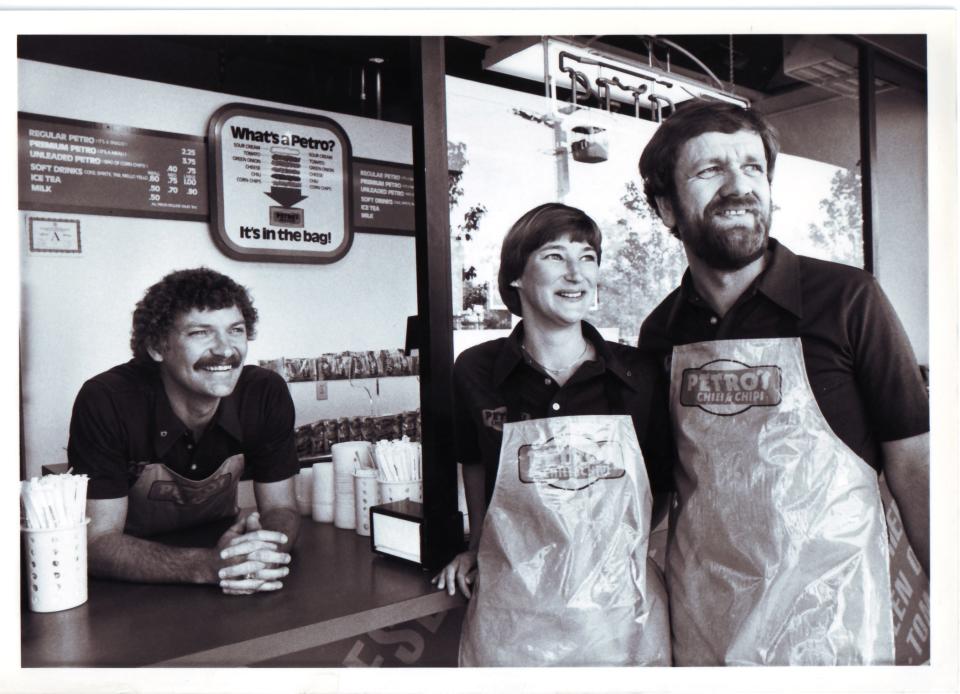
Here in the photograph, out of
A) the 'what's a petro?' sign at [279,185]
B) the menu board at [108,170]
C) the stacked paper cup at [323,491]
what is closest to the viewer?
the stacked paper cup at [323,491]

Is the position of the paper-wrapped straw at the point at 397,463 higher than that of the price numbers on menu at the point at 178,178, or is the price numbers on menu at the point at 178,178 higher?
the price numbers on menu at the point at 178,178

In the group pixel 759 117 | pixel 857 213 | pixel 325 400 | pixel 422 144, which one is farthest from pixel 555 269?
pixel 325 400

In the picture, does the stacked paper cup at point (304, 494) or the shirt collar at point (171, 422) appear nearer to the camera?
the shirt collar at point (171, 422)

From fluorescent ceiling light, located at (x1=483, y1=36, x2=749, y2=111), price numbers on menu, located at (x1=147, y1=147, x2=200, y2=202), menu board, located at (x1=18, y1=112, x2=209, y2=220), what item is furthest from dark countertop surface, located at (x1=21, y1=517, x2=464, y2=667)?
price numbers on menu, located at (x1=147, y1=147, x2=200, y2=202)

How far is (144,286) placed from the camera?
2.84 metres

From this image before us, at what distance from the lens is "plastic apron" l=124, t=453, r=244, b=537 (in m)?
1.95

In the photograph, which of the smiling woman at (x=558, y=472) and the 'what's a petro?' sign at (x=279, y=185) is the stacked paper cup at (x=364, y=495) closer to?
the smiling woman at (x=558, y=472)

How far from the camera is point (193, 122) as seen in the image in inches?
116

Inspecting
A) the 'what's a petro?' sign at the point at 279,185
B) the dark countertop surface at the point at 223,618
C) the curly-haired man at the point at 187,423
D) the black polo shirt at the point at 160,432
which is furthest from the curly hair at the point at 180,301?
the 'what's a petro?' sign at the point at 279,185

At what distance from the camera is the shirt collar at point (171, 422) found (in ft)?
6.40

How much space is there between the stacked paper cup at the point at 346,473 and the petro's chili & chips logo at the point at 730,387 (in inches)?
34.1

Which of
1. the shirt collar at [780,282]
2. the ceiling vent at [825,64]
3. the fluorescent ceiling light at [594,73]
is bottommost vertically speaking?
the shirt collar at [780,282]

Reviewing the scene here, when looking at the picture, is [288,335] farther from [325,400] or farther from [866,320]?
[866,320]
